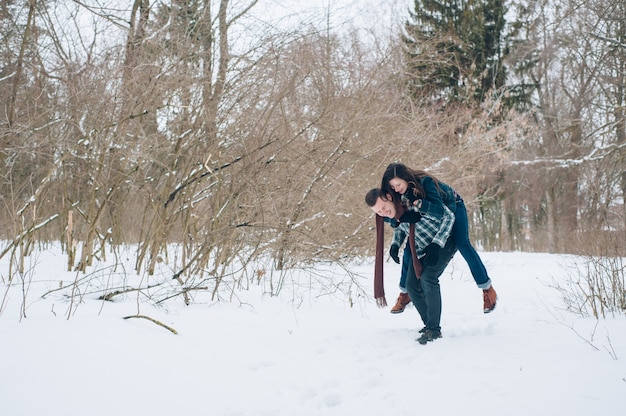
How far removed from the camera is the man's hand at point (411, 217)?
378 centimetres

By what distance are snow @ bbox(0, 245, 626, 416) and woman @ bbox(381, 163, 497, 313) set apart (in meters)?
0.49

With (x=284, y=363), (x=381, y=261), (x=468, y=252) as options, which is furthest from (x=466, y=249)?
(x=284, y=363)

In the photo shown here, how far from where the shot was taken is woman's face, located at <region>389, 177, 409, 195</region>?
3775mm

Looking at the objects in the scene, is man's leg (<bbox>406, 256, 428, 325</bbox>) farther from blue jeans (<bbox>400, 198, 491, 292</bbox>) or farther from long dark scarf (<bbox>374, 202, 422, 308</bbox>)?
blue jeans (<bbox>400, 198, 491, 292</bbox>)

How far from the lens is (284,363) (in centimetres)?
335

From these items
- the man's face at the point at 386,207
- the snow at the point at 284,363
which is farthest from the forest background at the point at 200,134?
the man's face at the point at 386,207

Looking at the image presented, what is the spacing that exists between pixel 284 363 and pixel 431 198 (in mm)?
1606

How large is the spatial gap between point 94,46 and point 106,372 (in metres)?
5.61

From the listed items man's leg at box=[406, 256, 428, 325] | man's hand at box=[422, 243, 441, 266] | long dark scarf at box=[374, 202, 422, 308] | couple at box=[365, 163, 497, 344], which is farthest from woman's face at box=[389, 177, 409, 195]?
man's leg at box=[406, 256, 428, 325]

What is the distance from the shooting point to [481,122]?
43.5 ft

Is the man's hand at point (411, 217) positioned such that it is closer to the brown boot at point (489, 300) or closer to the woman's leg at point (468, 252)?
the woman's leg at point (468, 252)

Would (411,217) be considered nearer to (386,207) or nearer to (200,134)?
(386,207)

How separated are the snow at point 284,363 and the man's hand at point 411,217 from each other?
3.06 feet

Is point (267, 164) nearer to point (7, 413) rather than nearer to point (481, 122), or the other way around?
point (7, 413)
